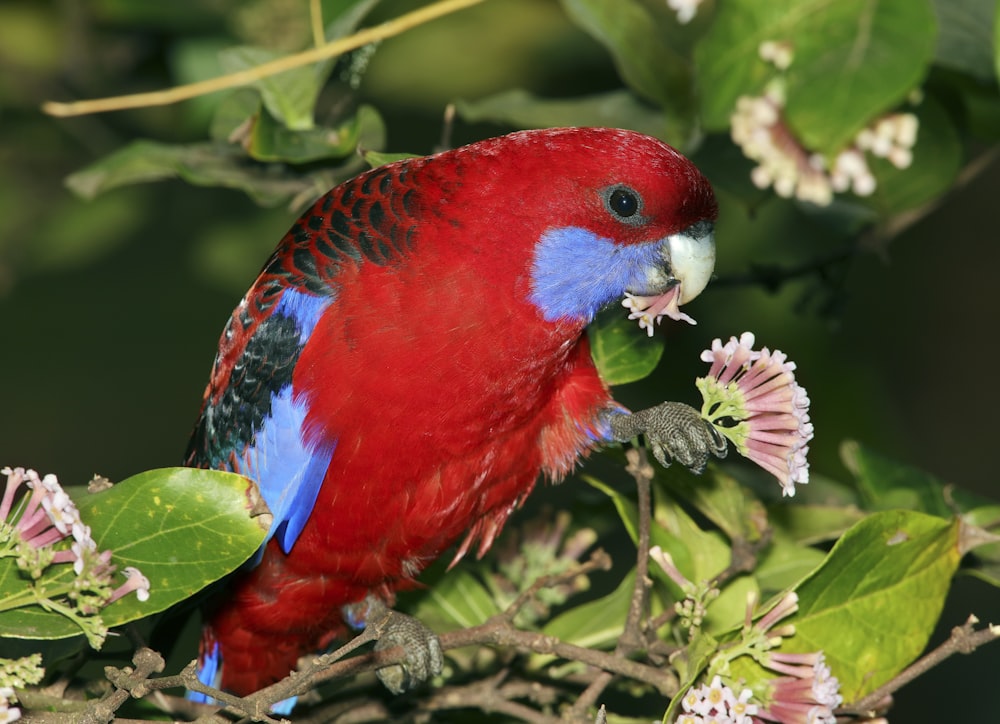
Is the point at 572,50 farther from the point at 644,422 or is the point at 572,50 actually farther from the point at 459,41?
the point at 644,422

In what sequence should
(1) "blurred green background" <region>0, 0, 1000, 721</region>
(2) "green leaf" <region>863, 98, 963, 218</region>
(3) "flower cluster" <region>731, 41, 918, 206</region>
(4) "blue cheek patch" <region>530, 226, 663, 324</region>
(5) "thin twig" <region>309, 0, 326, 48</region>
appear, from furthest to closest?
(1) "blurred green background" <region>0, 0, 1000, 721</region> < (2) "green leaf" <region>863, 98, 963, 218</region> < (5) "thin twig" <region>309, 0, 326, 48</region> < (3) "flower cluster" <region>731, 41, 918, 206</region> < (4) "blue cheek patch" <region>530, 226, 663, 324</region>

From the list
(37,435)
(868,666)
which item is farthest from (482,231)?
(37,435)

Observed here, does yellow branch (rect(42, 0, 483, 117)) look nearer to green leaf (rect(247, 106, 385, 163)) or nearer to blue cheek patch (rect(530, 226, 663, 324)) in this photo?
green leaf (rect(247, 106, 385, 163))

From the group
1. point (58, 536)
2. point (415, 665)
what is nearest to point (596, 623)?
point (415, 665)

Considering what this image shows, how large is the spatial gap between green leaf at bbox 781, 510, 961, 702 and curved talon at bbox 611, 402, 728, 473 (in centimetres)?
27

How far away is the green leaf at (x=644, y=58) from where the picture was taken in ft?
7.83

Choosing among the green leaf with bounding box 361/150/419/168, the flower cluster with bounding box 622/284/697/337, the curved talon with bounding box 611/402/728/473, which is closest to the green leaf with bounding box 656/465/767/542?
the curved talon with bounding box 611/402/728/473

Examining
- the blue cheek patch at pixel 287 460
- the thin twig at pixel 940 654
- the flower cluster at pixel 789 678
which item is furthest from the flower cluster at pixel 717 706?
the blue cheek patch at pixel 287 460

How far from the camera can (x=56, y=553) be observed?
1681 mm

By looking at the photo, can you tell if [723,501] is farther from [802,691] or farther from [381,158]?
[381,158]

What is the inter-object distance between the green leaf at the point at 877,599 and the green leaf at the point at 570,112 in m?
1.03

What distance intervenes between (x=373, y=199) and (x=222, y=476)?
2.09ft

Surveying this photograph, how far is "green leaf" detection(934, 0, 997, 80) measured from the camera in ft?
7.67

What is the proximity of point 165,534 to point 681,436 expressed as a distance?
844mm
